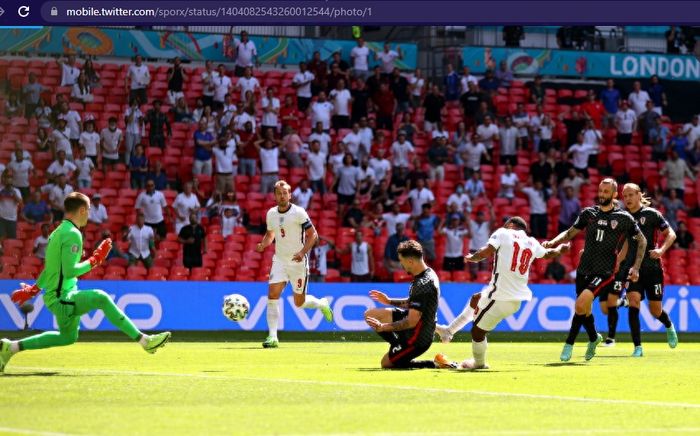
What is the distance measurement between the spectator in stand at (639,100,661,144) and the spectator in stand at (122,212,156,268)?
14430 mm

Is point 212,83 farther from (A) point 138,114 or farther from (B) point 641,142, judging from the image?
(B) point 641,142

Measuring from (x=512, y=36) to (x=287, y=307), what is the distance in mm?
14362

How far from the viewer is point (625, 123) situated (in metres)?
36.0

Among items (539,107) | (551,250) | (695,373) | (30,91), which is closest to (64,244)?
(551,250)

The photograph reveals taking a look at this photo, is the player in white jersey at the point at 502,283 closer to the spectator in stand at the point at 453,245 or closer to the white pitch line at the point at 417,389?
the white pitch line at the point at 417,389

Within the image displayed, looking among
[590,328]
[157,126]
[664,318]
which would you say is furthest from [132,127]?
[590,328]

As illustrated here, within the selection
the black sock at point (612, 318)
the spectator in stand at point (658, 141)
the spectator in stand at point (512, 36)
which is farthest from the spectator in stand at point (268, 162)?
the black sock at point (612, 318)

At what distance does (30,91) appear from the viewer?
31688 millimetres

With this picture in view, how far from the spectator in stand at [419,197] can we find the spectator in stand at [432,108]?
12.0 ft

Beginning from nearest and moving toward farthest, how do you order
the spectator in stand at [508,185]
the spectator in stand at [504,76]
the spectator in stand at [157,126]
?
the spectator in stand at [157,126] < the spectator in stand at [508,185] < the spectator in stand at [504,76]

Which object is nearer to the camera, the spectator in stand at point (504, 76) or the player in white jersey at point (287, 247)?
the player in white jersey at point (287, 247)

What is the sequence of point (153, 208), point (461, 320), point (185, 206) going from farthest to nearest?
point (185, 206) < point (153, 208) < point (461, 320)

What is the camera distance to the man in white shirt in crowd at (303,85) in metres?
34.0

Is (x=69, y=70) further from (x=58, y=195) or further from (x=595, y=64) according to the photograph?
(x=595, y=64)
